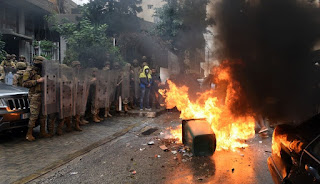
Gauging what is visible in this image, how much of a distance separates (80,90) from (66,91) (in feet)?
2.43

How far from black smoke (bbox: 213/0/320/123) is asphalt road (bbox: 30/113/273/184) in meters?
1.19

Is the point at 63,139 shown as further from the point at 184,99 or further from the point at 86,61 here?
the point at 86,61

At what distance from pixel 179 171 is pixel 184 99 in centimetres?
357

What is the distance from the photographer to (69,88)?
696 centimetres

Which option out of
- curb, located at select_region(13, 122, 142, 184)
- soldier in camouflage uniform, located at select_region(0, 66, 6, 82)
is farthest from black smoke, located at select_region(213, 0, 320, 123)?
soldier in camouflage uniform, located at select_region(0, 66, 6, 82)

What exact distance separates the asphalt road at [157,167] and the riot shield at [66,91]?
1606mm

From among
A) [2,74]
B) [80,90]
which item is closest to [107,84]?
[80,90]

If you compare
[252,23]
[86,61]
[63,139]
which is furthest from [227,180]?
[86,61]

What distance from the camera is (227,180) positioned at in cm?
408

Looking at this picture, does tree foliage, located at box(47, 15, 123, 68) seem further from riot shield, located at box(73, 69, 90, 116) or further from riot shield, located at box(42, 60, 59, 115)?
riot shield, located at box(42, 60, 59, 115)

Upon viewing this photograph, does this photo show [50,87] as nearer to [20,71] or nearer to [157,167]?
[20,71]

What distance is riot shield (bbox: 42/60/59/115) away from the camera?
20.2ft

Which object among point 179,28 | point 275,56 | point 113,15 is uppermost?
point 113,15

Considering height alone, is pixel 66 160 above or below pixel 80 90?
below
